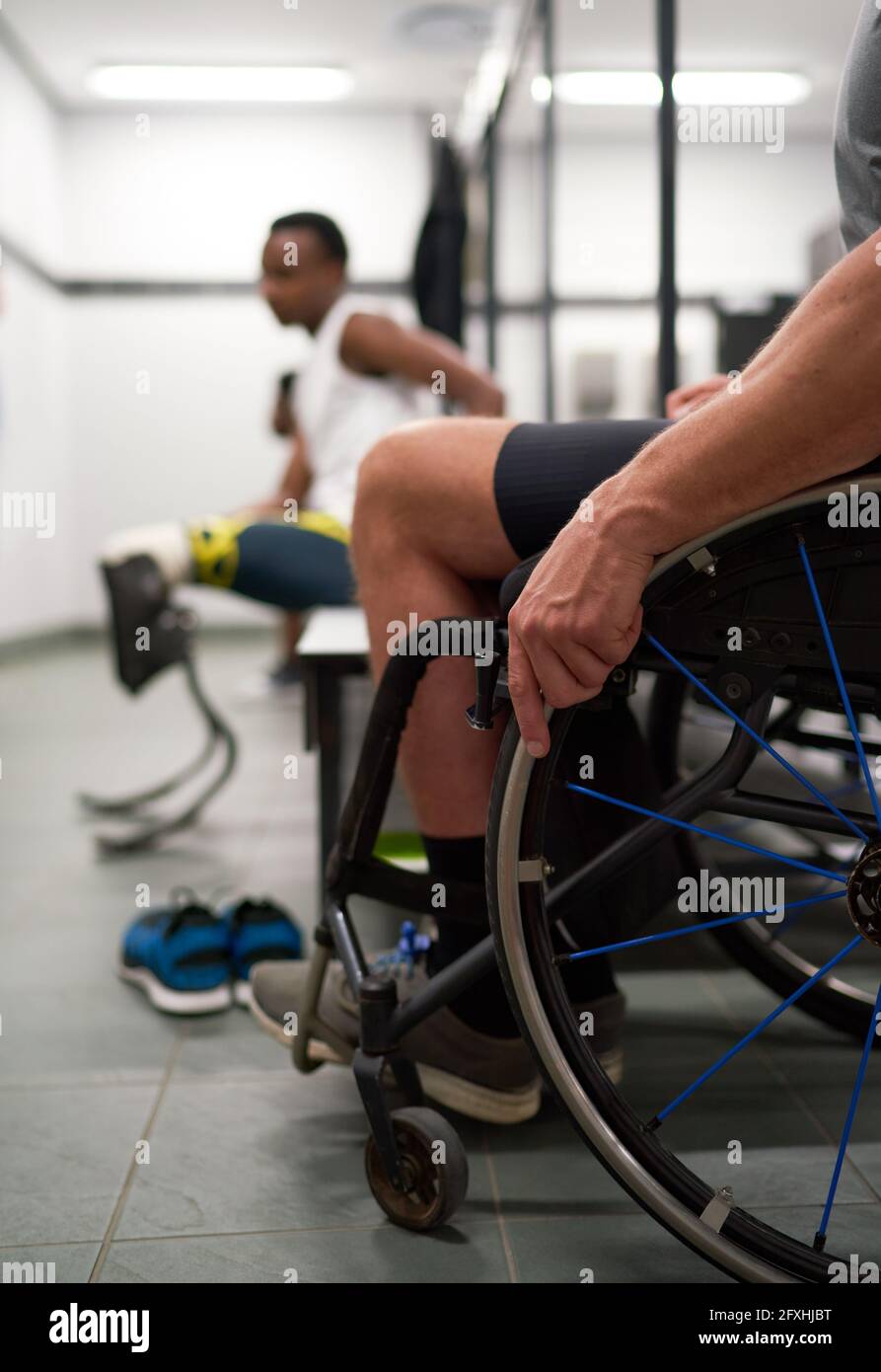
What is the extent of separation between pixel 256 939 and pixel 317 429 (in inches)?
50.0

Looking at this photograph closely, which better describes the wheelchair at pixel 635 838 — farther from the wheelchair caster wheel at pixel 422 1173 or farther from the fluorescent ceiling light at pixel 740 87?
the fluorescent ceiling light at pixel 740 87

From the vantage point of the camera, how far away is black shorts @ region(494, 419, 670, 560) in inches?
37.1

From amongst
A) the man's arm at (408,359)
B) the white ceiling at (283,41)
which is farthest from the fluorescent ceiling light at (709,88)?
the man's arm at (408,359)

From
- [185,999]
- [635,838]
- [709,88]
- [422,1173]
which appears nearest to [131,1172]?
[422,1173]

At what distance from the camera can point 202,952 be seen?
59.2 inches

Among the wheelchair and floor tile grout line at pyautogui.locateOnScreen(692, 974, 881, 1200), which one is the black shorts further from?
floor tile grout line at pyautogui.locateOnScreen(692, 974, 881, 1200)

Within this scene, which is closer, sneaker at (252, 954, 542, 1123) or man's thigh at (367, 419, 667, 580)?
man's thigh at (367, 419, 667, 580)

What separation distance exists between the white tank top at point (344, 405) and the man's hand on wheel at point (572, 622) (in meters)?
1.62

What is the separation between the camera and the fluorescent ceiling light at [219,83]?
21.1ft

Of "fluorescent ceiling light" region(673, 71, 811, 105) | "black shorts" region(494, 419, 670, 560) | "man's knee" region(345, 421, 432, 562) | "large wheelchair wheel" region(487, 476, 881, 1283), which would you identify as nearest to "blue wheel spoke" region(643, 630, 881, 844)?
"large wheelchair wheel" region(487, 476, 881, 1283)

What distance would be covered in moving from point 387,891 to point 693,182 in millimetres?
1888

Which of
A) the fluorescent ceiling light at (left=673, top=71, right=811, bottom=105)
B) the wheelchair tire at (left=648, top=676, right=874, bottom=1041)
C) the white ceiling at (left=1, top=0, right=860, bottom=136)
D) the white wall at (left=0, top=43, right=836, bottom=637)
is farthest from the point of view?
the white wall at (left=0, top=43, right=836, bottom=637)

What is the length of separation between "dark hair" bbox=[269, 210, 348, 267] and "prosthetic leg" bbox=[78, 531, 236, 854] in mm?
839

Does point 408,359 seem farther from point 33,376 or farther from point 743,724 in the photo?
point 33,376
